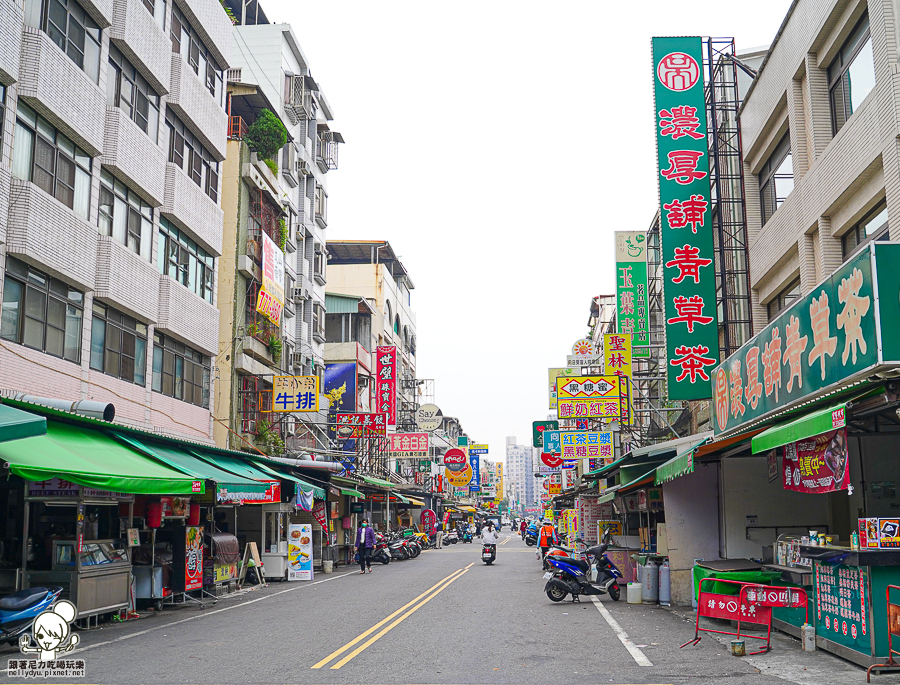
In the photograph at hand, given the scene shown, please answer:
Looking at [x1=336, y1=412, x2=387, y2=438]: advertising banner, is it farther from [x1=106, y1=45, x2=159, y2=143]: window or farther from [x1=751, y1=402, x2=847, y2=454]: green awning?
[x1=751, y1=402, x2=847, y2=454]: green awning

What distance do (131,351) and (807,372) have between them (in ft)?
55.7

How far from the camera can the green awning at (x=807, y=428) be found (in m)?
8.38

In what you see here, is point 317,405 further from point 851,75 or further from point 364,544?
point 851,75

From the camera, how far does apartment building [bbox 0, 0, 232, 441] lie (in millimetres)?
16656

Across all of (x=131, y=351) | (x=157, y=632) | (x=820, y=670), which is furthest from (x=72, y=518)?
(x=820, y=670)

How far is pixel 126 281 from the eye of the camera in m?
21.0

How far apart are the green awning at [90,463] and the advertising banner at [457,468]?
4175cm

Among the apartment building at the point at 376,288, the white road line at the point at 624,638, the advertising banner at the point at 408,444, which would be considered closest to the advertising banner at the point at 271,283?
the advertising banner at the point at 408,444

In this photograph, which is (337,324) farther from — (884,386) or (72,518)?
(884,386)

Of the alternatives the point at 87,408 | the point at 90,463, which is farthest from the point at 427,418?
the point at 90,463

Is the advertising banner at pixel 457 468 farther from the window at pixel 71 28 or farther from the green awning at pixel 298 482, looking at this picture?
the window at pixel 71 28

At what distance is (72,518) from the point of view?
14367 mm

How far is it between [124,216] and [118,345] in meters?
3.32

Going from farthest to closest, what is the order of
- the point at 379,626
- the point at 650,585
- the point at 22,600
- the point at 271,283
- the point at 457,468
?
the point at 457,468 → the point at 271,283 → the point at 650,585 → the point at 379,626 → the point at 22,600
